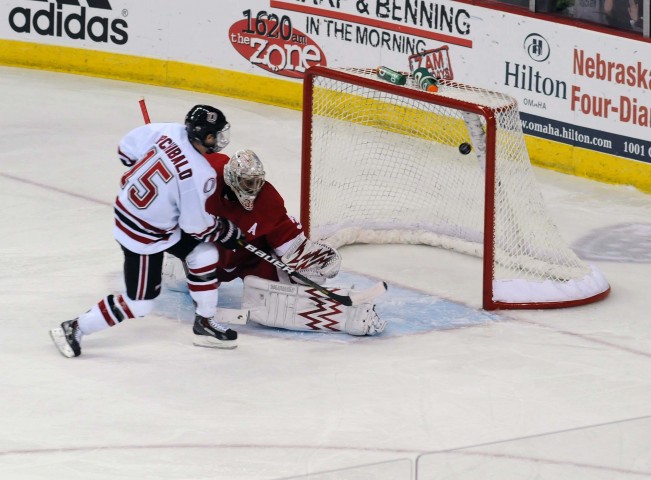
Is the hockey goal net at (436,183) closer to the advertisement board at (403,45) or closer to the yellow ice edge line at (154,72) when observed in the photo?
the advertisement board at (403,45)

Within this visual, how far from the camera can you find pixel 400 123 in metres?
6.88

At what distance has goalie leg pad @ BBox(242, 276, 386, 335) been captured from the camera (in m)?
5.43

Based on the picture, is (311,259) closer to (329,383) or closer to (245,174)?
(245,174)

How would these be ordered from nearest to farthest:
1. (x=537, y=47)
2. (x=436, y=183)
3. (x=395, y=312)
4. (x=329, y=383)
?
(x=329, y=383) < (x=395, y=312) < (x=436, y=183) < (x=537, y=47)

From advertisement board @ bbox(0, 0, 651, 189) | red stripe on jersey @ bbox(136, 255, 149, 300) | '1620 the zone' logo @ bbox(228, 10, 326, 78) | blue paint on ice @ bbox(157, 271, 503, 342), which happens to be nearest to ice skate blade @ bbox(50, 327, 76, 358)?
red stripe on jersey @ bbox(136, 255, 149, 300)

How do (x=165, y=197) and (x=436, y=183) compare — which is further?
(x=436, y=183)

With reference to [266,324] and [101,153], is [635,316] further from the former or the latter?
[101,153]

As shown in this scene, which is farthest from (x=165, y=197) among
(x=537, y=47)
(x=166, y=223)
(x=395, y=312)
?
(x=537, y=47)

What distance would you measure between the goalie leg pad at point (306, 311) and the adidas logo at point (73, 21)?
4.74 m

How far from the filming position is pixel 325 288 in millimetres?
5434

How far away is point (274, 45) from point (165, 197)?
4459 mm

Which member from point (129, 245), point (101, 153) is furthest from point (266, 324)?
point (101, 153)

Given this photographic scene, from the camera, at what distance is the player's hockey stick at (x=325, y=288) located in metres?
5.39

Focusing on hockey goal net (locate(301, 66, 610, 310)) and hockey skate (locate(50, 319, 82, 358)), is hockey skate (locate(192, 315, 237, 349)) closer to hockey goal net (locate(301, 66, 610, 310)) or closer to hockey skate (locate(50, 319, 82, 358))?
hockey skate (locate(50, 319, 82, 358))
